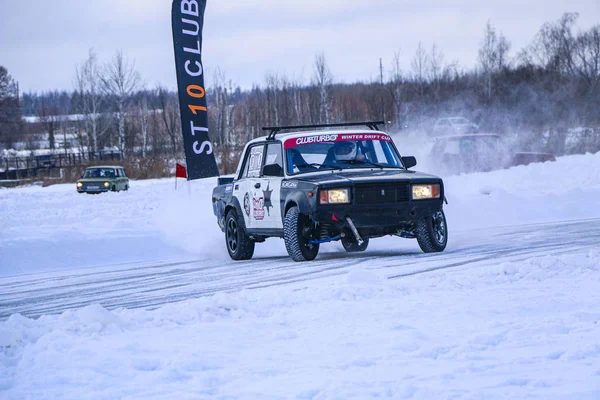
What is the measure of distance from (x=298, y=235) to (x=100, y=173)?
2861 centimetres

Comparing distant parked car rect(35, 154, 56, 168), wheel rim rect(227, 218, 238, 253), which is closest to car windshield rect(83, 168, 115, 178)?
distant parked car rect(35, 154, 56, 168)

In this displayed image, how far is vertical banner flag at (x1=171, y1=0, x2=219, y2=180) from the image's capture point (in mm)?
17359

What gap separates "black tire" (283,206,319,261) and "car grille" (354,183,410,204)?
30.8 inches

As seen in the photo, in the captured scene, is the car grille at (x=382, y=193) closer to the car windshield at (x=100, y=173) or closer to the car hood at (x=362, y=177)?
the car hood at (x=362, y=177)

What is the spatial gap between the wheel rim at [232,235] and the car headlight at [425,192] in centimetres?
291

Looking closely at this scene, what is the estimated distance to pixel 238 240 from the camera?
38.5ft

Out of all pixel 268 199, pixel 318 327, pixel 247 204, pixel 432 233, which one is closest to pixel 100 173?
pixel 247 204

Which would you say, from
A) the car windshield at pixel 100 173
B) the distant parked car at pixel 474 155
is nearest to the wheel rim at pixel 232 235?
the distant parked car at pixel 474 155

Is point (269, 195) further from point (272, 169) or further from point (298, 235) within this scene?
point (298, 235)

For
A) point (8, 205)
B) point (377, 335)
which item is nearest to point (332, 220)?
point (377, 335)

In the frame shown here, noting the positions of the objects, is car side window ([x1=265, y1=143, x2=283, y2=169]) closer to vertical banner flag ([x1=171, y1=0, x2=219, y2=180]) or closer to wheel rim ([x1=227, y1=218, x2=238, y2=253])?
wheel rim ([x1=227, y1=218, x2=238, y2=253])

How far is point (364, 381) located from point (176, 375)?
39.9 inches

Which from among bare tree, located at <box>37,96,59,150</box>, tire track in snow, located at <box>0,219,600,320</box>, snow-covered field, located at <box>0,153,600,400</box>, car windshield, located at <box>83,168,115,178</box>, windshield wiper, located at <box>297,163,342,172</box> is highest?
bare tree, located at <box>37,96,59,150</box>

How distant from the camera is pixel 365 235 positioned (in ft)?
32.9
